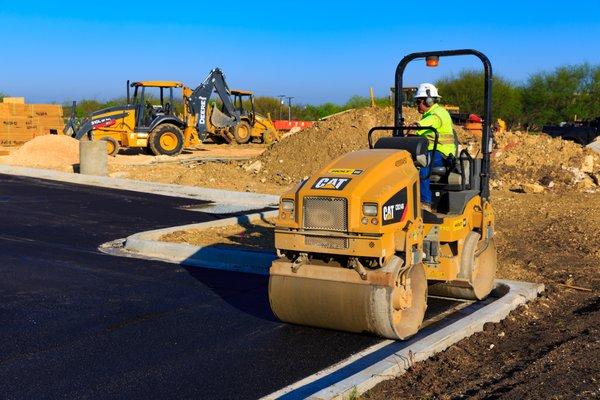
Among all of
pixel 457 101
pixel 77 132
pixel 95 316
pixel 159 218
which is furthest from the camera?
pixel 457 101

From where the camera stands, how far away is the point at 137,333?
6266 millimetres

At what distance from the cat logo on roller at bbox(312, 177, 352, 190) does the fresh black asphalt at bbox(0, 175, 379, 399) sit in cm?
133

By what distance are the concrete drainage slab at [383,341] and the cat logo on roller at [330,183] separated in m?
1.35

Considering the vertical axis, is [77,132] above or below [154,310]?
above

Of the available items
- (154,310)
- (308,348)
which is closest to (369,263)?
(308,348)

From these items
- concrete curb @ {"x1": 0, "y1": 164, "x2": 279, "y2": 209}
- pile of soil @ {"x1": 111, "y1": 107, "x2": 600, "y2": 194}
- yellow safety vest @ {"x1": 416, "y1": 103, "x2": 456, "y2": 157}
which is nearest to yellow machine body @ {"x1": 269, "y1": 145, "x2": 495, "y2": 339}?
yellow safety vest @ {"x1": 416, "y1": 103, "x2": 456, "y2": 157}

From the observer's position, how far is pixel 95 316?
6746 millimetres

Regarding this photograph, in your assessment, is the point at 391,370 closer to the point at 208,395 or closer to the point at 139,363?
the point at 208,395

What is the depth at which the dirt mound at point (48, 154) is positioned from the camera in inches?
920

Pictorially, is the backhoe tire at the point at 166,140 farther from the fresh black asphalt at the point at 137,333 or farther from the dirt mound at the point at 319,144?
the fresh black asphalt at the point at 137,333

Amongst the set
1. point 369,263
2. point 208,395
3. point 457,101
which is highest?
point 457,101

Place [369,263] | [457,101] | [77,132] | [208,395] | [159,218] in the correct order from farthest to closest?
[457,101] < [77,132] < [159,218] < [369,263] < [208,395]

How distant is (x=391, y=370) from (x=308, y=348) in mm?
899

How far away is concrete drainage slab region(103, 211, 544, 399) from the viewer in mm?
4996
